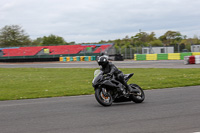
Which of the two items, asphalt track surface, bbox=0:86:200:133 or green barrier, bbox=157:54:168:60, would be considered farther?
green barrier, bbox=157:54:168:60

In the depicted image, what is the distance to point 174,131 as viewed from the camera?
5422mm

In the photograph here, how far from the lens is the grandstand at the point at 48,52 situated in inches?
2388

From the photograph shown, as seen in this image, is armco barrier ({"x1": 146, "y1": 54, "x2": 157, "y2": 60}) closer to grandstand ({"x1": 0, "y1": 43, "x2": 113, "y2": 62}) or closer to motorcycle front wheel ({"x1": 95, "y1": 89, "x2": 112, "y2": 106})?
grandstand ({"x1": 0, "y1": 43, "x2": 113, "y2": 62})

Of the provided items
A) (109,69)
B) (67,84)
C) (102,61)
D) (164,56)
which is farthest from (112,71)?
(164,56)

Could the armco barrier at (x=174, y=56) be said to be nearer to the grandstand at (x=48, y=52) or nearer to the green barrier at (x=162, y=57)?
the green barrier at (x=162, y=57)

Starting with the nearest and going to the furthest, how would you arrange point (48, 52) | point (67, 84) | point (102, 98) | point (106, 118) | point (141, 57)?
1. point (106, 118)
2. point (102, 98)
3. point (67, 84)
4. point (141, 57)
5. point (48, 52)

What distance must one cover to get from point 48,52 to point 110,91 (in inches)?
2304

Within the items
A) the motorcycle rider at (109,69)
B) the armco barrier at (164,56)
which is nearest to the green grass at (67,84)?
the motorcycle rider at (109,69)

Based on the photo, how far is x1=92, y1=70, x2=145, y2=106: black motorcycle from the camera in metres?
8.55

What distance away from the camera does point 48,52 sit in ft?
218

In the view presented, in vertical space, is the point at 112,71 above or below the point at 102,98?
above

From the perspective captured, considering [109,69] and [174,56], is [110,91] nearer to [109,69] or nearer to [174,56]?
[109,69]

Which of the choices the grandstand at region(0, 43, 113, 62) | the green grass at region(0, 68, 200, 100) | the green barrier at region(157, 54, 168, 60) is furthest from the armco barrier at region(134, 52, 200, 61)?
the green grass at region(0, 68, 200, 100)

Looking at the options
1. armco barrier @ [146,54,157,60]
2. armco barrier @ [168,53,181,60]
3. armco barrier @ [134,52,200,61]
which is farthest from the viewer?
armco barrier @ [146,54,157,60]
